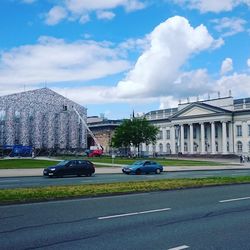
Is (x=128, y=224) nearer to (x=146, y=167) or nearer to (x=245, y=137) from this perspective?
(x=146, y=167)

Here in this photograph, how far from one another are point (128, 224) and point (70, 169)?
25.5 meters

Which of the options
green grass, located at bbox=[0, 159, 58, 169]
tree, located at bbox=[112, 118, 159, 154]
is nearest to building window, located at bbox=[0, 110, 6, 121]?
tree, located at bbox=[112, 118, 159, 154]

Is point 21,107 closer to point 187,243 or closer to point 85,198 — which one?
point 85,198

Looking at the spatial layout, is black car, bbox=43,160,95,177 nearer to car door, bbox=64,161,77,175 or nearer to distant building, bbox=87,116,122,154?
car door, bbox=64,161,77,175

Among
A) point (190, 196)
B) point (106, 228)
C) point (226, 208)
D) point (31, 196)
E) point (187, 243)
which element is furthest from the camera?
point (190, 196)

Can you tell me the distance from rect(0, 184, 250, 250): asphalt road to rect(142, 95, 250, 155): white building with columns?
93672 millimetres

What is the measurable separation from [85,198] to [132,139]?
72.5m

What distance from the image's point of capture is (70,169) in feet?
117

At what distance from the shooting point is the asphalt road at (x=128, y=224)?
859 cm

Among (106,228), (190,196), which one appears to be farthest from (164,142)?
(106,228)

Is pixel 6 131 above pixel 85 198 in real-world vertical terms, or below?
above

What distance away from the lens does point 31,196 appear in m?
16.1

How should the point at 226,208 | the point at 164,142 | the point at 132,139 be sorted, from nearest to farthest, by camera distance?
1. the point at 226,208
2. the point at 132,139
3. the point at 164,142

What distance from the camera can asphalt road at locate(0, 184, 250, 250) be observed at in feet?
28.2
